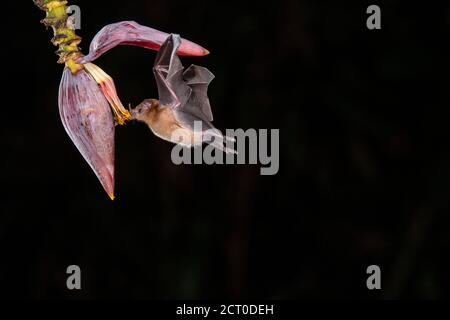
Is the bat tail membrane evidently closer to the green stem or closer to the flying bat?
the flying bat

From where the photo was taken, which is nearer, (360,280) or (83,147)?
(83,147)

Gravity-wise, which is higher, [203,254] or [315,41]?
[315,41]

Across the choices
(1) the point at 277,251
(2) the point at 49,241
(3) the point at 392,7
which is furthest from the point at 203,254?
(3) the point at 392,7

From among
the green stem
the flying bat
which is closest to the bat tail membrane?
the flying bat

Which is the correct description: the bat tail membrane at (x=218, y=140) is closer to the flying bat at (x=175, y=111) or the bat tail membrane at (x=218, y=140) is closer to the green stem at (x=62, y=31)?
the flying bat at (x=175, y=111)

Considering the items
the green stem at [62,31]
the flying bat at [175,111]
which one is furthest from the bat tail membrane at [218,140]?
the green stem at [62,31]

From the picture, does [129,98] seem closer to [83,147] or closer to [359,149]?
[359,149]
